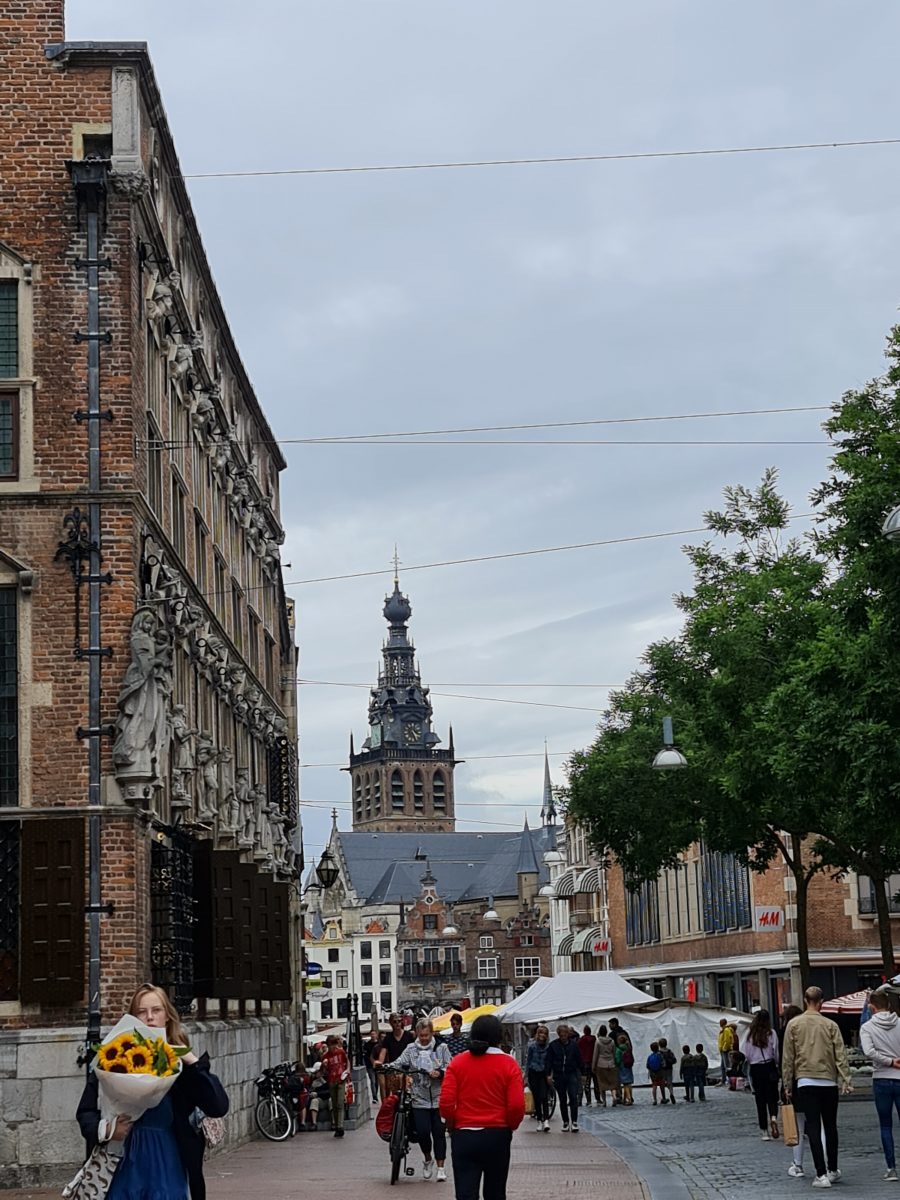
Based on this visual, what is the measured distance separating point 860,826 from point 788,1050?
11.8 meters

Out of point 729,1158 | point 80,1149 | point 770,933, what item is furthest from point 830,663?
point 770,933

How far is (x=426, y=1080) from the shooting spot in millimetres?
21844

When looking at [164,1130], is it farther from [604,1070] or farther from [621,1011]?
[621,1011]

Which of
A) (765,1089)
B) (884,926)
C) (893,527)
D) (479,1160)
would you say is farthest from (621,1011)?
(479,1160)

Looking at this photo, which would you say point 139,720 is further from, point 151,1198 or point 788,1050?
point 151,1198

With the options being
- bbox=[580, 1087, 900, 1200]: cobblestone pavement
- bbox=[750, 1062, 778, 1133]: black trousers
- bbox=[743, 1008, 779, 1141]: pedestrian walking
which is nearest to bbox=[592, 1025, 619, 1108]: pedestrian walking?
bbox=[580, 1087, 900, 1200]: cobblestone pavement

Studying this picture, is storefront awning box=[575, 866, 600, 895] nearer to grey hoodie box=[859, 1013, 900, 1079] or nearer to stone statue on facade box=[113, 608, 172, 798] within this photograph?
stone statue on facade box=[113, 608, 172, 798]

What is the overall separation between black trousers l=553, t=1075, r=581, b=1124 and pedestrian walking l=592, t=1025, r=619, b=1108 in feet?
30.8

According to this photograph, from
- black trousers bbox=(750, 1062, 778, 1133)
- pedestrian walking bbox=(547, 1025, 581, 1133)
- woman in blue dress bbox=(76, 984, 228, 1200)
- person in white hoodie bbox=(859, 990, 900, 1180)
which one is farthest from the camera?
pedestrian walking bbox=(547, 1025, 581, 1133)

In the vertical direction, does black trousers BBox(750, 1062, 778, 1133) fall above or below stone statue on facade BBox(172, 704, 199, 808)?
below

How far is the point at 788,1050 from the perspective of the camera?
17.0 m

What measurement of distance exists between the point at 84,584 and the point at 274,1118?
435 inches

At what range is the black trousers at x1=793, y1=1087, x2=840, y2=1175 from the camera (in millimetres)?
16859

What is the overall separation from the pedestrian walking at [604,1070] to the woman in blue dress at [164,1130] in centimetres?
3258
